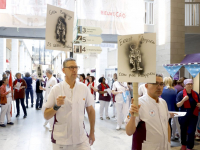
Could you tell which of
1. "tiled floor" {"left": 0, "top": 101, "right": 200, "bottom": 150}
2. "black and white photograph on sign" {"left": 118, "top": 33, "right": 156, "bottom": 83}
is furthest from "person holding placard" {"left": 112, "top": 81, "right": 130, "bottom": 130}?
"black and white photograph on sign" {"left": 118, "top": 33, "right": 156, "bottom": 83}

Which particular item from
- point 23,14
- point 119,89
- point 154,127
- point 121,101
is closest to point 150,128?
point 154,127

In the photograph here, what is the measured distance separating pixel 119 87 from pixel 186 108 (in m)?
2.84

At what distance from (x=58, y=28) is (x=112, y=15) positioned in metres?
6.13

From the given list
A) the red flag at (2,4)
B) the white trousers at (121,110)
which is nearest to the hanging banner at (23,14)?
the red flag at (2,4)

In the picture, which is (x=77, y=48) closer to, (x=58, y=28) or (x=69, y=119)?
(x=58, y=28)

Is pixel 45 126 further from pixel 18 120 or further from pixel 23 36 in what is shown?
pixel 23 36

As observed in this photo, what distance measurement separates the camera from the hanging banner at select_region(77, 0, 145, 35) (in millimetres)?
9570

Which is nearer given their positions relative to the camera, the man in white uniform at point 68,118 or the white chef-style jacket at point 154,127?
the white chef-style jacket at point 154,127

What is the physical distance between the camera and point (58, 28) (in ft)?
14.1

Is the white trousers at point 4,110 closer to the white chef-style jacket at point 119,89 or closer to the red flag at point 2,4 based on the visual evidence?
the red flag at point 2,4

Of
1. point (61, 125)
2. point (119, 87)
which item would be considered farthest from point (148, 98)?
point (119, 87)

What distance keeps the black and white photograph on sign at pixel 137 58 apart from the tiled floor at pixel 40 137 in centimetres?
396

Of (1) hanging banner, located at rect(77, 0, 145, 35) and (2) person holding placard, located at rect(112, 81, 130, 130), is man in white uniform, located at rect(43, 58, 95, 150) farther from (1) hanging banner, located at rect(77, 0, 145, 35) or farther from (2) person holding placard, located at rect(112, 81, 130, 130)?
(1) hanging banner, located at rect(77, 0, 145, 35)

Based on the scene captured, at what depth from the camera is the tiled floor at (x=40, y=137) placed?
6.00 meters
